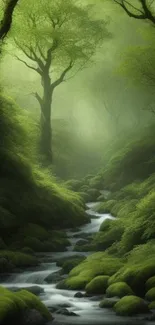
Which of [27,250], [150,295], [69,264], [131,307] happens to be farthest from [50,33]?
[131,307]

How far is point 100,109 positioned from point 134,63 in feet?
118

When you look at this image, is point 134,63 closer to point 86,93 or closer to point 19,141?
point 19,141

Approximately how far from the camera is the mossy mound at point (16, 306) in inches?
395

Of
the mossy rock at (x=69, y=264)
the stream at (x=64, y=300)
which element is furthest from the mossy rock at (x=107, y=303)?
the mossy rock at (x=69, y=264)

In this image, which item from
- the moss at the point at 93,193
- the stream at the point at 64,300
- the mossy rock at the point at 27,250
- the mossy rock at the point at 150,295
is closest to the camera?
the stream at the point at 64,300

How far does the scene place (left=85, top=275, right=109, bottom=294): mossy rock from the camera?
1331 cm

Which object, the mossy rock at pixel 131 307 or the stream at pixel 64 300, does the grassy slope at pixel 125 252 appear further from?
the stream at pixel 64 300

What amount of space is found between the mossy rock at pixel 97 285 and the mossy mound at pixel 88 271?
1.45ft

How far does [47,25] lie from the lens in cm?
3047

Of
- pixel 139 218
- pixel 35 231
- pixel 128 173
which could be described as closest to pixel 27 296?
pixel 139 218

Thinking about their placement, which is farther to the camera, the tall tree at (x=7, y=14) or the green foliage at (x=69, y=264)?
the tall tree at (x=7, y=14)

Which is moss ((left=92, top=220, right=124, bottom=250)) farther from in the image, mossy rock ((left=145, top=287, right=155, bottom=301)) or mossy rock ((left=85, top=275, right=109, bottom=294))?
mossy rock ((left=145, top=287, right=155, bottom=301))

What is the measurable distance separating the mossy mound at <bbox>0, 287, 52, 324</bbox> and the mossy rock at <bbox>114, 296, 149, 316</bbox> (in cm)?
161

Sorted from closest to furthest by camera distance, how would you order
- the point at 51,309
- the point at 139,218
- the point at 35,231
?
the point at 51,309
the point at 139,218
the point at 35,231
